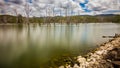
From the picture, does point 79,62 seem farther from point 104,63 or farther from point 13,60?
point 13,60

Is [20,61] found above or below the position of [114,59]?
below

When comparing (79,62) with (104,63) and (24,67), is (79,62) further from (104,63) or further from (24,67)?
(24,67)

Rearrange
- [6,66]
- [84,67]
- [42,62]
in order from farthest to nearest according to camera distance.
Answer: [42,62] < [6,66] < [84,67]

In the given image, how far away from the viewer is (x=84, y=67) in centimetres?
1603

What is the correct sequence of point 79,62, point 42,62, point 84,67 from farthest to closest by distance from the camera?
point 42,62 → point 79,62 → point 84,67

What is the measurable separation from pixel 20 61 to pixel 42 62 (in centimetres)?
247

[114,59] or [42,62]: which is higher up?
[114,59]

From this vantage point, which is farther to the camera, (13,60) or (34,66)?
(13,60)

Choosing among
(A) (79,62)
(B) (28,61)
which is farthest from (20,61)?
(A) (79,62)

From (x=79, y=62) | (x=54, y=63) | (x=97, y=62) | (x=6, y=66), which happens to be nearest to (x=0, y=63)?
(x=6, y=66)

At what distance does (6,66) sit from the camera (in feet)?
60.5

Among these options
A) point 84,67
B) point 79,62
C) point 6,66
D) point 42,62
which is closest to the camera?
point 84,67

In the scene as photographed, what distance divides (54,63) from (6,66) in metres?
4.70

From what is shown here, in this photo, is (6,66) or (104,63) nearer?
(104,63)
